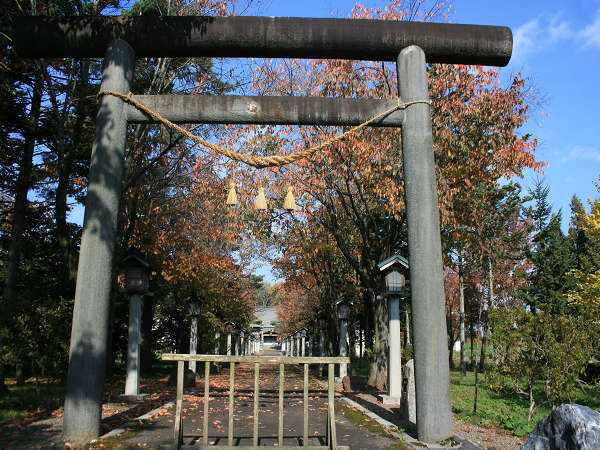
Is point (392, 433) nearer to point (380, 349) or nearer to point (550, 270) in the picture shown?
point (380, 349)

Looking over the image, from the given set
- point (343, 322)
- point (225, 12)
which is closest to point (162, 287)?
point (343, 322)

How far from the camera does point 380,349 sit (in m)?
15.2

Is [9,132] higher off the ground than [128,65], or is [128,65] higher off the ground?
[9,132]

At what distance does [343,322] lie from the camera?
61.2 feet

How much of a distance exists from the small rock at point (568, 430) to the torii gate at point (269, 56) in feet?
6.90

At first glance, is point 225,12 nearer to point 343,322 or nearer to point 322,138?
point 322,138

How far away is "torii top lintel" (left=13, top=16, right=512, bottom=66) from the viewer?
651 centimetres

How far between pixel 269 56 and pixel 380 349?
1117cm

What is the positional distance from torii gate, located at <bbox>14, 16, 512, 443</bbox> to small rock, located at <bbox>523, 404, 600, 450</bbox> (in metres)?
2.10

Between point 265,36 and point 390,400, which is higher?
point 265,36

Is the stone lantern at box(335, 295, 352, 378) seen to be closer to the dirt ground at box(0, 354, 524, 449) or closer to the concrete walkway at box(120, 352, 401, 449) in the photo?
the dirt ground at box(0, 354, 524, 449)

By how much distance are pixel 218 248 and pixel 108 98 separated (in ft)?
59.8

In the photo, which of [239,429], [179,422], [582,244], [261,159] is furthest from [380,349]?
[582,244]

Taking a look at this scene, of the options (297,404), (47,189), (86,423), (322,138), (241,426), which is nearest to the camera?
(86,423)
